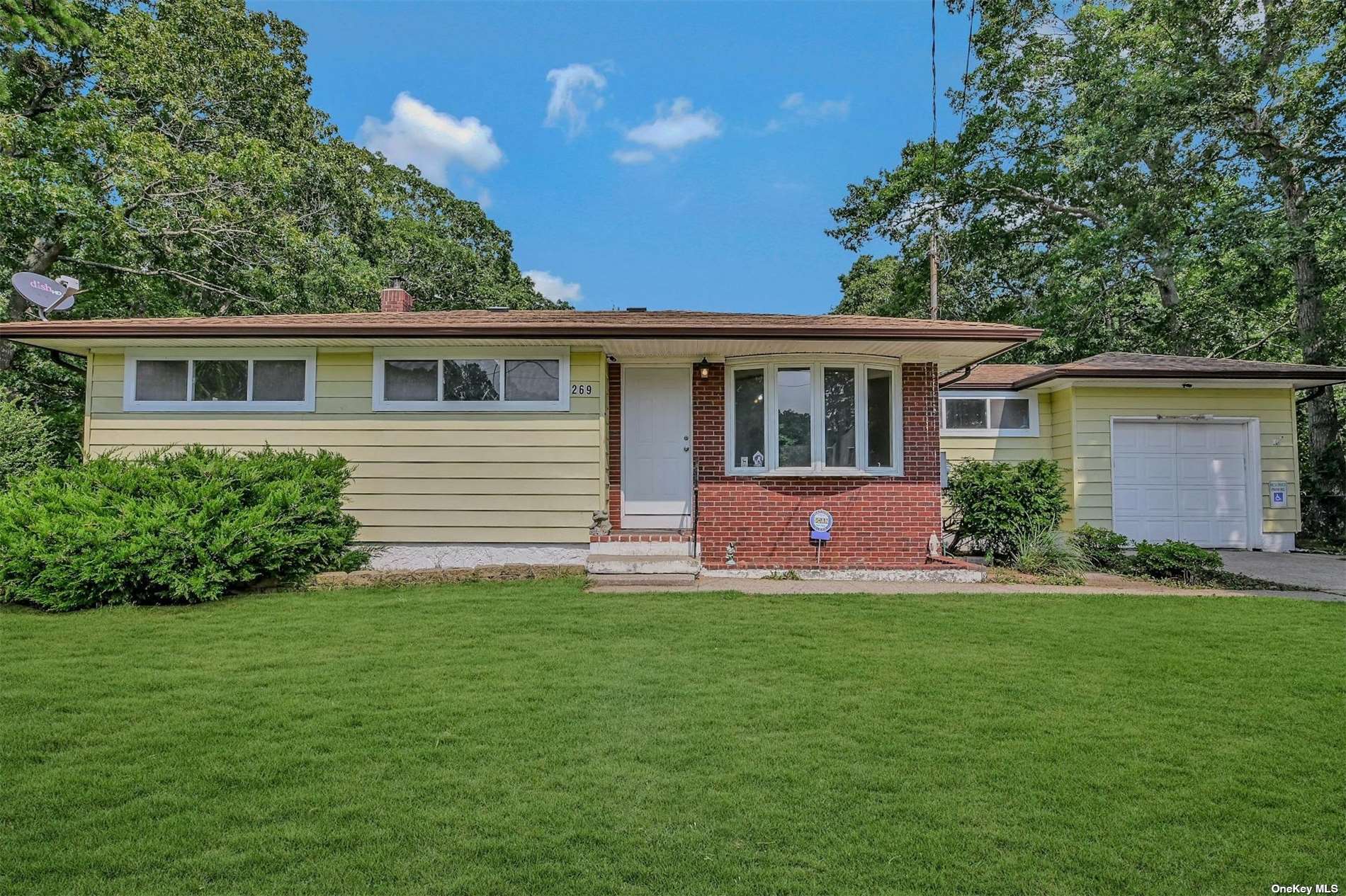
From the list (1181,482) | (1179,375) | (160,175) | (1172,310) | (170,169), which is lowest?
(1181,482)

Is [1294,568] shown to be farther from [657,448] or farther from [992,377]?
[657,448]

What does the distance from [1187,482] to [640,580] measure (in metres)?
9.49

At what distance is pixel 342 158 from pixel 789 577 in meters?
18.9

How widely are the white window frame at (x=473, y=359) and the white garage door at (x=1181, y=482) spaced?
888cm

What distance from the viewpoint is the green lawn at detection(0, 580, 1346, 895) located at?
2260 mm

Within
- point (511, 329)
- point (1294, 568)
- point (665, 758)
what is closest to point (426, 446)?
point (511, 329)

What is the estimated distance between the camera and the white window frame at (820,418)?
8.44 m

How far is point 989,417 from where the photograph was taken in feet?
40.5

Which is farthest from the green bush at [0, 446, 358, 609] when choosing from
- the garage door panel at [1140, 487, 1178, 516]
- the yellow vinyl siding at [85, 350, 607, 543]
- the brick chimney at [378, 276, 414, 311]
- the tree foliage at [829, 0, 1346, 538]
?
the garage door panel at [1140, 487, 1178, 516]

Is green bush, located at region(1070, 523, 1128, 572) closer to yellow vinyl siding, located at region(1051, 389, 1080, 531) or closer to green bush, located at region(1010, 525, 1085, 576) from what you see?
green bush, located at region(1010, 525, 1085, 576)

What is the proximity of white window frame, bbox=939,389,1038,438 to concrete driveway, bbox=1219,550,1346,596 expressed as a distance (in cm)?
330

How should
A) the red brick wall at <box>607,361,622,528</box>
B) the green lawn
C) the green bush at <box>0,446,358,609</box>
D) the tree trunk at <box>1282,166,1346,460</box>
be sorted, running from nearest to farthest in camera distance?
the green lawn → the green bush at <box>0,446,358,609</box> → the red brick wall at <box>607,361,622,528</box> → the tree trunk at <box>1282,166,1346,460</box>

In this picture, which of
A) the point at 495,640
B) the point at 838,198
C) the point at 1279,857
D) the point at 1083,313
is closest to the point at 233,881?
the point at 495,640

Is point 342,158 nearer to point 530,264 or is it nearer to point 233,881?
point 530,264
